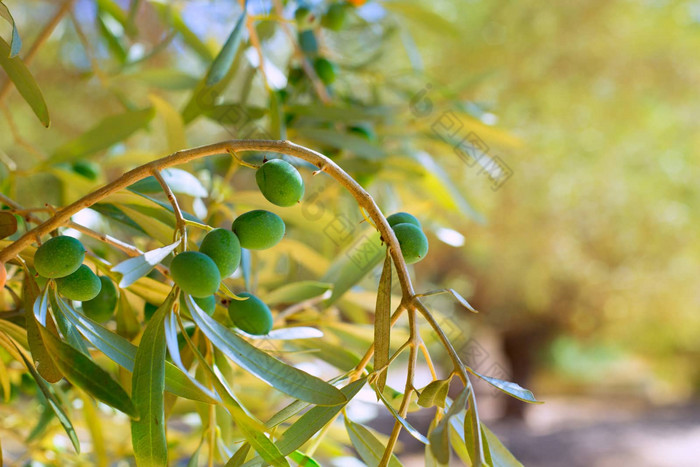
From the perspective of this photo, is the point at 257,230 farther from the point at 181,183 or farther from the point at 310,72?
the point at 310,72

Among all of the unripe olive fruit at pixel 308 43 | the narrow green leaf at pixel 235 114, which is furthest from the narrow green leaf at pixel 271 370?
the unripe olive fruit at pixel 308 43

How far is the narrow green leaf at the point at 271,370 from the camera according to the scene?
1.32ft

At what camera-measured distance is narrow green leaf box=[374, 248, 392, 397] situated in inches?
16.9

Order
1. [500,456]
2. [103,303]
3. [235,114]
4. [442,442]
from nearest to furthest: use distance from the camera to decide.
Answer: [442,442]
[500,456]
[103,303]
[235,114]

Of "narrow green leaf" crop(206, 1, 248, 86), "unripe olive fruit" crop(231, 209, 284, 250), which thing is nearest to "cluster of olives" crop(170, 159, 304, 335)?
"unripe olive fruit" crop(231, 209, 284, 250)

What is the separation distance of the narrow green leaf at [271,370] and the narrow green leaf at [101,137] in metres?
0.45

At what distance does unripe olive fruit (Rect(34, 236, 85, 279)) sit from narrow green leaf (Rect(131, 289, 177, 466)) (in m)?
0.07

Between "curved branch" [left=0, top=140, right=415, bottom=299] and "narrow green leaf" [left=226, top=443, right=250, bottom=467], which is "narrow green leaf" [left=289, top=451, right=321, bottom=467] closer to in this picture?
"narrow green leaf" [left=226, top=443, right=250, bottom=467]

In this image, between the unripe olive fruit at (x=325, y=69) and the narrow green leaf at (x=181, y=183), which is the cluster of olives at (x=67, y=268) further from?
the unripe olive fruit at (x=325, y=69)

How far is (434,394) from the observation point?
42cm

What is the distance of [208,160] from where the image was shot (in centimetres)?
94

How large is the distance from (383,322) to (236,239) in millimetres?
122

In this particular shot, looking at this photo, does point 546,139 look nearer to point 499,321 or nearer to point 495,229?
point 495,229

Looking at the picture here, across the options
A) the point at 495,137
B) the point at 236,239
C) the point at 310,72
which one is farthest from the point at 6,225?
the point at 495,137
